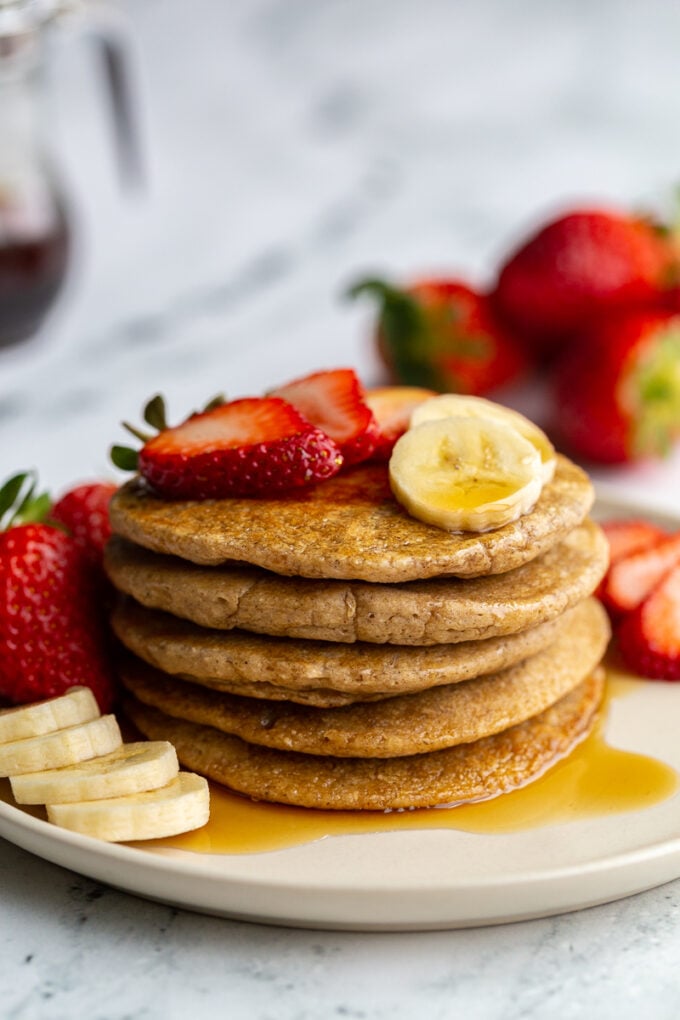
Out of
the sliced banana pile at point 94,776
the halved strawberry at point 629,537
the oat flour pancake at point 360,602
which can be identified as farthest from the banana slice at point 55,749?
the halved strawberry at point 629,537

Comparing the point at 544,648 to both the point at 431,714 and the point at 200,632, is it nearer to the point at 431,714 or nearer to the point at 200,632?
the point at 431,714

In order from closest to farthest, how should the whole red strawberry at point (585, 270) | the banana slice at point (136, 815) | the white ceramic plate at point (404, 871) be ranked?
1. the white ceramic plate at point (404, 871)
2. the banana slice at point (136, 815)
3. the whole red strawberry at point (585, 270)

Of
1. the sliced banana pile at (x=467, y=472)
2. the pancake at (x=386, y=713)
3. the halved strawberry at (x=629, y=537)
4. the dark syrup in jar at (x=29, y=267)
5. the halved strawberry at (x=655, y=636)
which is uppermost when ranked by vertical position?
the dark syrup in jar at (x=29, y=267)

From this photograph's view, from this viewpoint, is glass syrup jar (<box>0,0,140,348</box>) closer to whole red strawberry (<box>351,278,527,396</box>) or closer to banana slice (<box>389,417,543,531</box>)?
whole red strawberry (<box>351,278,527,396</box>)

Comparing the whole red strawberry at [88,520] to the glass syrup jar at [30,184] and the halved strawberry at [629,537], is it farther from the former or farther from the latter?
the glass syrup jar at [30,184]

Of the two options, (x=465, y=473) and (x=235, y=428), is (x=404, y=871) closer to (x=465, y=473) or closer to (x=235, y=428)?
(x=465, y=473)

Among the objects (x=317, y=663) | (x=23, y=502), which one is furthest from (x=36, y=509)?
(x=317, y=663)

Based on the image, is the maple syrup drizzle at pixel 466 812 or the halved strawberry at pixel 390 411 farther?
the halved strawberry at pixel 390 411

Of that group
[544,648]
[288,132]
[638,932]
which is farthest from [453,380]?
[288,132]
